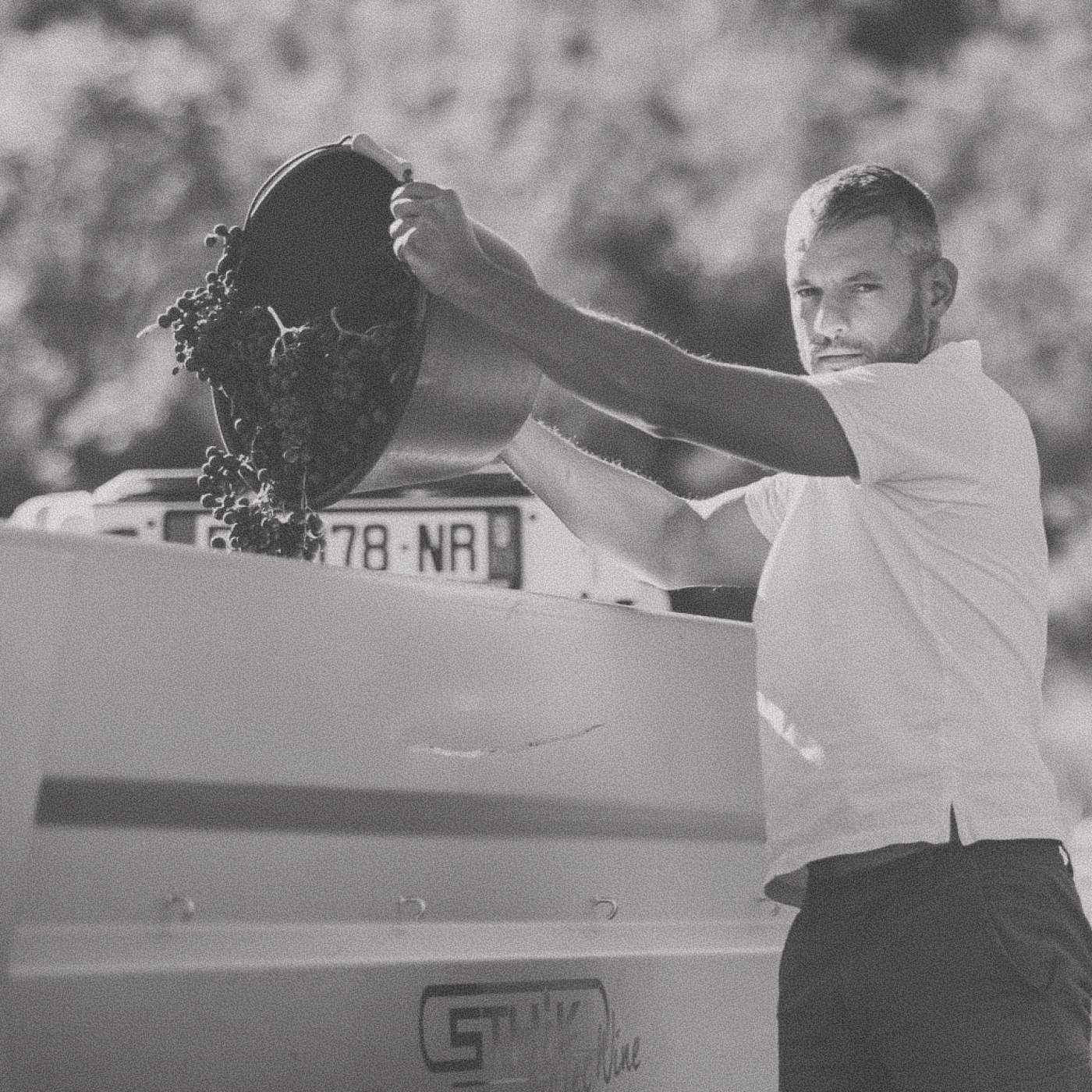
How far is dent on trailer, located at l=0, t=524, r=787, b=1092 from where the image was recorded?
232cm

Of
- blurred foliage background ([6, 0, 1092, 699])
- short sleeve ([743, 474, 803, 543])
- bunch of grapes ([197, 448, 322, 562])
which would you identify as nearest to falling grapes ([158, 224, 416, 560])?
bunch of grapes ([197, 448, 322, 562])

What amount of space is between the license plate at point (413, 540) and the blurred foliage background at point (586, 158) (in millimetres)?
4656

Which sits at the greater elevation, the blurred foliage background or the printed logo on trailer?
the blurred foliage background

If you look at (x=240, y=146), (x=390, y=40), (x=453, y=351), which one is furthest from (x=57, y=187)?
(x=453, y=351)

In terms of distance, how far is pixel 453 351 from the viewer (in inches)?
115

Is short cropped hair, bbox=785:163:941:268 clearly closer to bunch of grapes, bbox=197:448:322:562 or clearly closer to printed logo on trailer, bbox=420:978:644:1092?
bunch of grapes, bbox=197:448:322:562

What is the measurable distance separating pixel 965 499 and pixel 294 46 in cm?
1030

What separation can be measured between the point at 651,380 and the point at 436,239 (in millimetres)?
319

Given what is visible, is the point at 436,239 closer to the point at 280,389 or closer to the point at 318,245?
the point at 280,389

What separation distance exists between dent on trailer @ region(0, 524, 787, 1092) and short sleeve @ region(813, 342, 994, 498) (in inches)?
19.0

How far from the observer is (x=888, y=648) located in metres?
2.89

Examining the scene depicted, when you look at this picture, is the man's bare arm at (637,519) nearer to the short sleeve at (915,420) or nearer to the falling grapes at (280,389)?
the falling grapes at (280,389)

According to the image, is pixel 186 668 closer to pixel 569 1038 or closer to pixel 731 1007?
pixel 569 1038

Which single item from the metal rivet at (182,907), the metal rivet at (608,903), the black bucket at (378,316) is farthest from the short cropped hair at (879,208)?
the metal rivet at (182,907)
